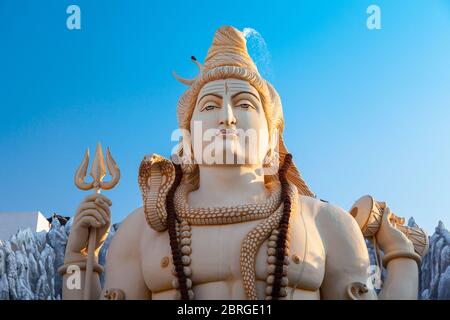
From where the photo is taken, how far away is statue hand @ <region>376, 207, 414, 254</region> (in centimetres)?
494

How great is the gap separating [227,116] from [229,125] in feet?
0.23

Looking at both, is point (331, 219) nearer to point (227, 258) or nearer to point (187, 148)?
point (227, 258)

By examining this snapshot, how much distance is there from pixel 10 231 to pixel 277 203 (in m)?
16.3

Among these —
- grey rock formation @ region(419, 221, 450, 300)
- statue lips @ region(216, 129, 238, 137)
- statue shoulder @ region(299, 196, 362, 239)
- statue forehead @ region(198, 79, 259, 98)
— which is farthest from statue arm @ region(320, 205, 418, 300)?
grey rock formation @ region(419, 221, 450, 300)

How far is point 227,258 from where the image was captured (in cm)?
438

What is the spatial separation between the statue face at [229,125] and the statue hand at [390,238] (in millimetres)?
1118

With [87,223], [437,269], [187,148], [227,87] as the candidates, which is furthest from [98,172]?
[437,269]

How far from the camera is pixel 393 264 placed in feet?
16.0

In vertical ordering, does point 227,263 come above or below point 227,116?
below

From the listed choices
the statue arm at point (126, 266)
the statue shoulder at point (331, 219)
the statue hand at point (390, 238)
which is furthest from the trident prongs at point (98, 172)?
the statue hand at point (390, 238)

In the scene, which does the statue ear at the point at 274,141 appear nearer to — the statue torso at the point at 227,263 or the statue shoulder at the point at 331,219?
the statue shoulder at the point at 331,219

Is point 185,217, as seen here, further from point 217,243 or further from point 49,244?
point 49,244

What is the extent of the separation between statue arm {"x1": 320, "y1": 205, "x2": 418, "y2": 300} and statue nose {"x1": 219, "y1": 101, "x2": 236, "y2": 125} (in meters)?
1.00
